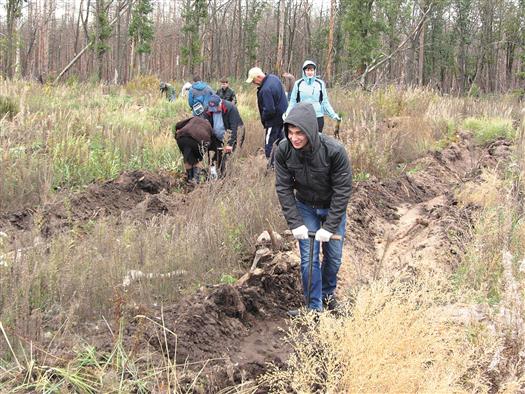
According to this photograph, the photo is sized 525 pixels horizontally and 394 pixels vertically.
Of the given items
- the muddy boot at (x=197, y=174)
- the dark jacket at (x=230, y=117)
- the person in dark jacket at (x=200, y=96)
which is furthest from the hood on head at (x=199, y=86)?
the muddy boot at (x=197, y=174)

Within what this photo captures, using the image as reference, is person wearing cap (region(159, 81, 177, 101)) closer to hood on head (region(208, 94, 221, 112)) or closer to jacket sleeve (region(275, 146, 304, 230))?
hood on head (region(208, 94, 221, 112))

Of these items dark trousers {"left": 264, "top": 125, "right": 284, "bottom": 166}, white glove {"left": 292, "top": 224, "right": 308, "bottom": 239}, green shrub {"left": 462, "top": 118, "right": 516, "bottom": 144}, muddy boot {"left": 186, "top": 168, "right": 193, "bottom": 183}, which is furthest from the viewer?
green shrub {"left": 462, "top": 118, "right": 516, "bottom": 144}

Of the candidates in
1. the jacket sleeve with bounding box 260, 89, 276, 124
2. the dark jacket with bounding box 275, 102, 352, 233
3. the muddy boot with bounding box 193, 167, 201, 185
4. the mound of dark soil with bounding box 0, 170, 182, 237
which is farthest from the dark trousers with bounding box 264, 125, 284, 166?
the dark jacket with bounding box 275, 102, 352, 233

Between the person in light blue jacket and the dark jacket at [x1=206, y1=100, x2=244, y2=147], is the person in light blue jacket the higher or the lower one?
the higher one

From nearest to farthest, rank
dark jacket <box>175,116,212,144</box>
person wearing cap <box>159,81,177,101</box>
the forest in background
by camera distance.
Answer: dark jacket <box>175,116,212,144</box>
person wearing cap <box>159,81,177,101</box>
the forest in background

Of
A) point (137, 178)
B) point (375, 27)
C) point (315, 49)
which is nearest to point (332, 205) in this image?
point (137, 178)

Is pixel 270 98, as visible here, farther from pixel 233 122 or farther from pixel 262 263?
pixel 262 263

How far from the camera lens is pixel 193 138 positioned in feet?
25.7

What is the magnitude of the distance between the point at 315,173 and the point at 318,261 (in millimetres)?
708

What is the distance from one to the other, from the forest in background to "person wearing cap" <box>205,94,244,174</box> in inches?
553

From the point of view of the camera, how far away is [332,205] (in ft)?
14.2

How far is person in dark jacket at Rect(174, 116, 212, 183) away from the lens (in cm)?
779

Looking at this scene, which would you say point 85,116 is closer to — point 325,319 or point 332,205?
point 332,205

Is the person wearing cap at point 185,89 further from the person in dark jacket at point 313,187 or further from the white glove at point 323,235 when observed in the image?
the white glove at point 323,235
